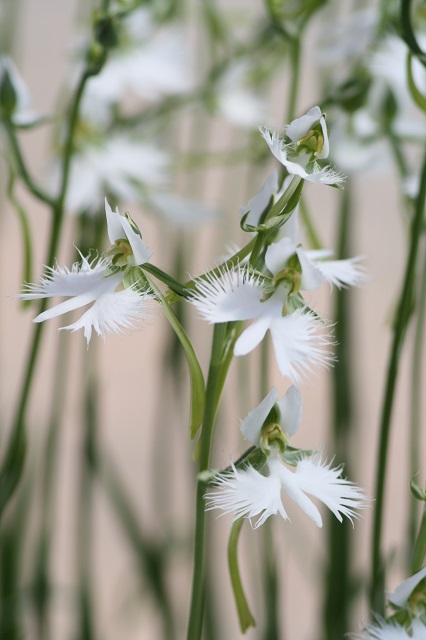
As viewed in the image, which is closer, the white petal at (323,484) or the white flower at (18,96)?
the white petal at (323,484)

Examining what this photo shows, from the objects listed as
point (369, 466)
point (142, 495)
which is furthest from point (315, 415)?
point (142, 495)

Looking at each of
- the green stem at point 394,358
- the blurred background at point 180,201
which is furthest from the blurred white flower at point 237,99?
the green stem at point 394,358

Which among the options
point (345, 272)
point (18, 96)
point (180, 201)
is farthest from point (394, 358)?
point (180, 201)

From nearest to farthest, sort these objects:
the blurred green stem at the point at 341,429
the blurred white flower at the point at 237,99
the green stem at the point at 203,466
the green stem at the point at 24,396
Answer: the green stem at the point at 203,466 → the green stem at the point at 24,396 → the blurred green stem at the point at 341,429 → the blurred white flower at the point at 237,99

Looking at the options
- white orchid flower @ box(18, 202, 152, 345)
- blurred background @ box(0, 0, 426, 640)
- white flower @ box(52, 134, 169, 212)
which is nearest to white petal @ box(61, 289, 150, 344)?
white orchid flower @ box(18, 202, 152, 345)

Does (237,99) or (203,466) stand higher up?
(237,99)

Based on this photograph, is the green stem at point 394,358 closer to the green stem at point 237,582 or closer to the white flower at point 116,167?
the green stem at point 237,582

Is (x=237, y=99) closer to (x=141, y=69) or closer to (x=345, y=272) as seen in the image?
(x=141, y=69)
